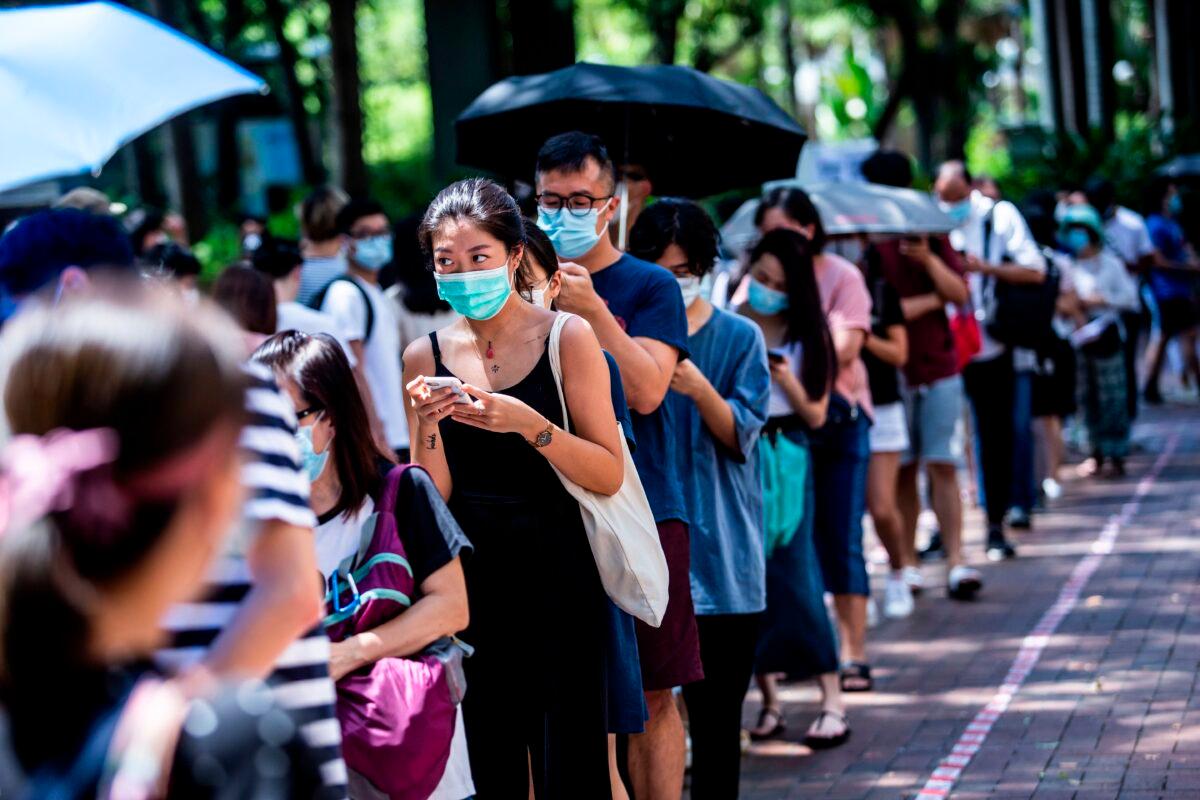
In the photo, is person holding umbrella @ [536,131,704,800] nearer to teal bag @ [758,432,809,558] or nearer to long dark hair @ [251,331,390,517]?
long dark hair @ [251,331,390,517]

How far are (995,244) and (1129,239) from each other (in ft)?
19.0

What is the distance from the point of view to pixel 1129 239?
49.4ft

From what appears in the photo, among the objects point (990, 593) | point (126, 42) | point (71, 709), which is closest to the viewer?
point (71, 709)

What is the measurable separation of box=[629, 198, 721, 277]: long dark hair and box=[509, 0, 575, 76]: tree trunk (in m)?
5.59

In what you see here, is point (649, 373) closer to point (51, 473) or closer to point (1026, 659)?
point (51, 473)

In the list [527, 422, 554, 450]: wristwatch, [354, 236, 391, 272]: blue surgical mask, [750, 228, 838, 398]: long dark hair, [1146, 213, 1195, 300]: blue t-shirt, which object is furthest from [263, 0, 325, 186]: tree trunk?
[527, 422, 554, 450]: wristwatch

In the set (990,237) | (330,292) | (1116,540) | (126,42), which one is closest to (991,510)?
(1116,540)

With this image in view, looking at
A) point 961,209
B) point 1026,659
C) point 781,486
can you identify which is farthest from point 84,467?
point 961,209

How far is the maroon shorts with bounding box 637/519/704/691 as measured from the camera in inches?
184

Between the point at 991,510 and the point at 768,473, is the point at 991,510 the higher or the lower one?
the lower one

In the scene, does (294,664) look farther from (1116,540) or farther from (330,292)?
(1116,540)

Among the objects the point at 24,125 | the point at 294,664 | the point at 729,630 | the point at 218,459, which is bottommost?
the point at 729,630

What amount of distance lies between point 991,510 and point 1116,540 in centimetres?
94

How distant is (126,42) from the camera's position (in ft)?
21.1
